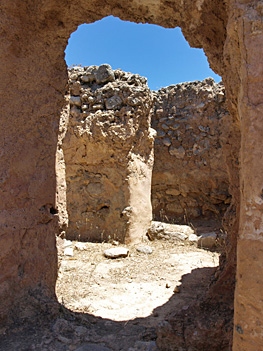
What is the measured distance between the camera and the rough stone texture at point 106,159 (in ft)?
17.8

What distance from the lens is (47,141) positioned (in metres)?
2.72

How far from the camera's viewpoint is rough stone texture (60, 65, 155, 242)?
542 centimetres

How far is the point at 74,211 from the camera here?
5570mm

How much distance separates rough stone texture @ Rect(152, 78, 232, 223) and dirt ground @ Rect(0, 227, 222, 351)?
221 centimetres

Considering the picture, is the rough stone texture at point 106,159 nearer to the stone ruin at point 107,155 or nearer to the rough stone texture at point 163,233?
the stone ruin at point 107,155

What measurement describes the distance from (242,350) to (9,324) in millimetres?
1668

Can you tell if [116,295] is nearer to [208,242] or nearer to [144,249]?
[144,249]

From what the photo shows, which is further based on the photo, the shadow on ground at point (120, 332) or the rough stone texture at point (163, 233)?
the rough stone texture at point (163, 233)

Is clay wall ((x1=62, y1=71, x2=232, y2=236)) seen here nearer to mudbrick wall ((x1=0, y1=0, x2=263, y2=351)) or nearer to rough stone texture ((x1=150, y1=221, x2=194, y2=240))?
rough stone texture ((x1=150, y1=221, x2=194, y2=240))

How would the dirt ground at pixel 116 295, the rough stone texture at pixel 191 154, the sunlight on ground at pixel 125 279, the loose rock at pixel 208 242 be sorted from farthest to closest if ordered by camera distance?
the rough stone texture at pixel 191 154 → the loose rock at pixel 208 242 → the sunlight on ground at pixel 125 279 → the dirt ground at pixel 116 295

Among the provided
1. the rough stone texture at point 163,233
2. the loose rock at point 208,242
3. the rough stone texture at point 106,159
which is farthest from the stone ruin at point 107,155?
the loose rock at point 208,242

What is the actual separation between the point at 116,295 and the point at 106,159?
8.38 feet

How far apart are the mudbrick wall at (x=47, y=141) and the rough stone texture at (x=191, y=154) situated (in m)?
4.92

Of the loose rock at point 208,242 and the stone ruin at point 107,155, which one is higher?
the stone ruin at point 107,155
